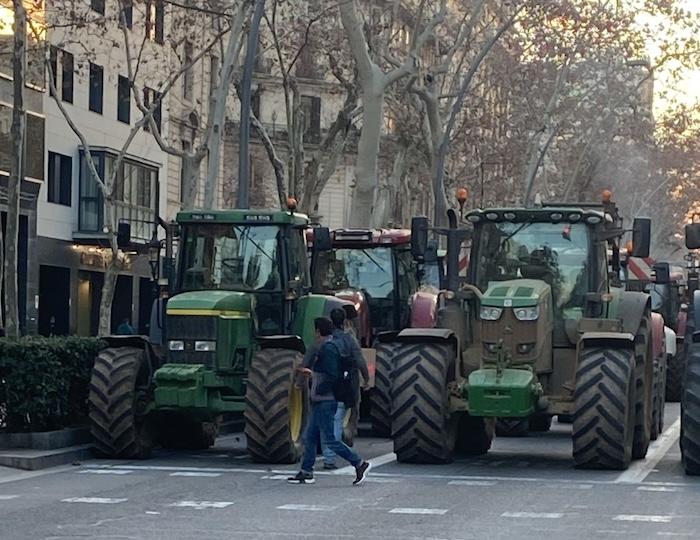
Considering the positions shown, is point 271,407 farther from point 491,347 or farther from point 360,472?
point 491,347

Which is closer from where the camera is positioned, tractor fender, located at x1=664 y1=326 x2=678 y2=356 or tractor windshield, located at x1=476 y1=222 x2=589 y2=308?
tractor windshield, located at x1=476 y1=222 x2=589 y2=308

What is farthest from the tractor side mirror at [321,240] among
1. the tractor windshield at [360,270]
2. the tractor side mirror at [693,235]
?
the tractor side mirror at [693,235]

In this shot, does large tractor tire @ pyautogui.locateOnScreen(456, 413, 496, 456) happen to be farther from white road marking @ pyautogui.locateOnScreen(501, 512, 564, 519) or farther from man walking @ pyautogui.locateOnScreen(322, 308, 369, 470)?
white road marking @ pyautogui.locateOnScreen(501, 512, 564, 519)

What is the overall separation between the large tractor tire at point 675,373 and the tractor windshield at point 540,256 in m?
13.0

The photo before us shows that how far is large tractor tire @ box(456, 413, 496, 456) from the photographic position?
20.3 m

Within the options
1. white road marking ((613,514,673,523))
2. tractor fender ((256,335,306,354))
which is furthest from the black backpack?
white road marking ((613,514,673,523))

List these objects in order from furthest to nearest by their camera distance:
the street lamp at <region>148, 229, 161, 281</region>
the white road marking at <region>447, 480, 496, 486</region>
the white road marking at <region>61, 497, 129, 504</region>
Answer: the street lamp at <region>148, 229, 161, 281</region>
the white road marking at <region>447, 480, 496, 486</region>
the white road marking at <region>61, 497, 129, 504</region>

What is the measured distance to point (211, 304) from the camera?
19.6 m

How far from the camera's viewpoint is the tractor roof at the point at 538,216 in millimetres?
19844

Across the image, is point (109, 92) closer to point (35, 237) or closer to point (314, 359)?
point (35, 237)

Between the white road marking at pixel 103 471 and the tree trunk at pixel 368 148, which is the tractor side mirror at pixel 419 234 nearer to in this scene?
the white road marking at pixel 103 471

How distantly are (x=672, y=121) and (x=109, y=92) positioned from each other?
1992 centimetres

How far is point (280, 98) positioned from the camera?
240 ft

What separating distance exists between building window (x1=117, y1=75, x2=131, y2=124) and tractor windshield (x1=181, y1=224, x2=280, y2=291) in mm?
31676
